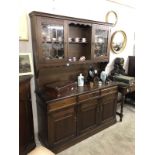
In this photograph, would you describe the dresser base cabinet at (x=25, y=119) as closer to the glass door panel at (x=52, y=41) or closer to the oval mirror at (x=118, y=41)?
the glass door panel at (x=52, y=41)

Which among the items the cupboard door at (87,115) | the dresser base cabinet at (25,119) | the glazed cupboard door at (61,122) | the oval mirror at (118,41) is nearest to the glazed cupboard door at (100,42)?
the oval mirror at (118,41)

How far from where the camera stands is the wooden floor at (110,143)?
7.46ft

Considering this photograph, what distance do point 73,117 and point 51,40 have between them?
1.19m

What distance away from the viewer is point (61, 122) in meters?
2.21

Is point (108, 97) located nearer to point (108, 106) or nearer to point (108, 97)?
point (108, 97)

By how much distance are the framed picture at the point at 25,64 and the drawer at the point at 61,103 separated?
0.59 meters

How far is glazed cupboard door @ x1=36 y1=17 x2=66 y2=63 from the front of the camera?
2.07 metres

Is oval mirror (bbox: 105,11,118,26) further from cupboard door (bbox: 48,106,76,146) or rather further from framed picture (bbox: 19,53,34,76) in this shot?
cupboard door (bbox: 48,106,76,146)

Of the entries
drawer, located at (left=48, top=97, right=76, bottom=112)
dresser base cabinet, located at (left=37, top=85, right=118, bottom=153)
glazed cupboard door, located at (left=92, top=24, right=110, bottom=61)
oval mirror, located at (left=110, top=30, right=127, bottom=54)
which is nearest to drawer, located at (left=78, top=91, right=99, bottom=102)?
dresser base cabinet, located at (left=37, top=85, right=118, bottom=153)
